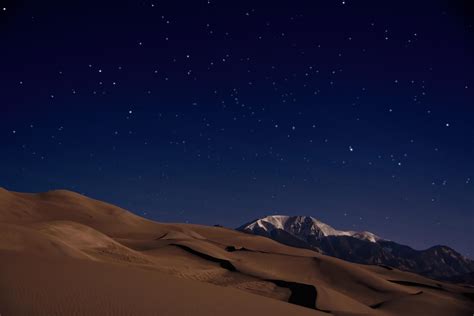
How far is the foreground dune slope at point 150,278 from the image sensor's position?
31.3ft

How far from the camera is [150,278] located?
13.7 m

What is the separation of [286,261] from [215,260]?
981 centimetres

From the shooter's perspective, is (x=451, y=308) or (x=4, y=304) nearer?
(x=4, y=304)

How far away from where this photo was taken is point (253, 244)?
6334 cm

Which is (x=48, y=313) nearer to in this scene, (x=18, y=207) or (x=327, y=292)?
(x=327, y=292)

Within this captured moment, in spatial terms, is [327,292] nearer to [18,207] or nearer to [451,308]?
[451,308]

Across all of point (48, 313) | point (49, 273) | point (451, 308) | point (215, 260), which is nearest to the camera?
point (48, 313)

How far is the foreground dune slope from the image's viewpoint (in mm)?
9555

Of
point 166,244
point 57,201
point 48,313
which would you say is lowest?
point 48,313

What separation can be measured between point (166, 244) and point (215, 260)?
250 inches

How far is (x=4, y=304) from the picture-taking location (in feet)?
26.1

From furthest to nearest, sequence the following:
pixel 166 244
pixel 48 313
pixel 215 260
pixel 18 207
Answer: pixel 18 207 → pixel 166 244 → pixel 215 260 → pixel 48 313

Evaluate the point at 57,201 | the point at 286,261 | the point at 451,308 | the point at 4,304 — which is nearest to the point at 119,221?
the point at 57,201

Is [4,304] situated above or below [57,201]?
below
